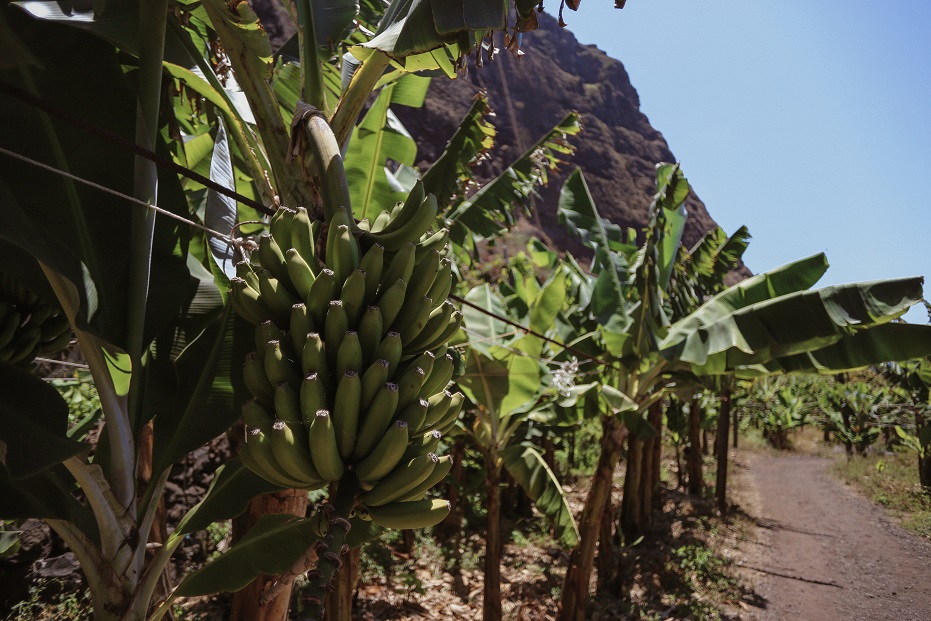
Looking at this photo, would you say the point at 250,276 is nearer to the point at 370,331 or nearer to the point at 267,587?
the point at 370,331

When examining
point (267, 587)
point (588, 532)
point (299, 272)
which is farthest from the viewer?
point (588, 532)

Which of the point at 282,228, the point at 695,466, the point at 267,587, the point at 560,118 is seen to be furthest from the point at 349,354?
the point at 560,118

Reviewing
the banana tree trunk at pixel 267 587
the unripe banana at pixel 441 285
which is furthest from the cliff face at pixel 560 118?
the unripe banana at pixel 441 285

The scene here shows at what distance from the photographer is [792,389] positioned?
2192 cm

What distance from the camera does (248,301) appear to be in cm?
159

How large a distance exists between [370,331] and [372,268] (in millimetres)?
193

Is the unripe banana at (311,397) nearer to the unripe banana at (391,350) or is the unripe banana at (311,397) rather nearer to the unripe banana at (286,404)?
the unripe banana at (286,404)

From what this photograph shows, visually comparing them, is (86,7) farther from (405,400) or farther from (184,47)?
(405,400)

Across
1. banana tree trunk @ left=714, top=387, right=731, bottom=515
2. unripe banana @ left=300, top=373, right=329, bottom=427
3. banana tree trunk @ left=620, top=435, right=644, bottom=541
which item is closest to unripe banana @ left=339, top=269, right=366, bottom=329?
unripe banana @ left=300, top=373, right=329, bottom=427

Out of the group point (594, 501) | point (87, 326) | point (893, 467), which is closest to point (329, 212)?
point (87, 326)

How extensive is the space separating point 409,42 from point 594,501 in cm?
496

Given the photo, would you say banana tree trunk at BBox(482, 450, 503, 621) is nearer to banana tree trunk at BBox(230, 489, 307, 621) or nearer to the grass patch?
banana tree trunk at BBox(230, 489, 307, 621)

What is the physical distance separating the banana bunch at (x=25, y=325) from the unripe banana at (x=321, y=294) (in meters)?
1.34

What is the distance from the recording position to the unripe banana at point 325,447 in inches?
51.8
